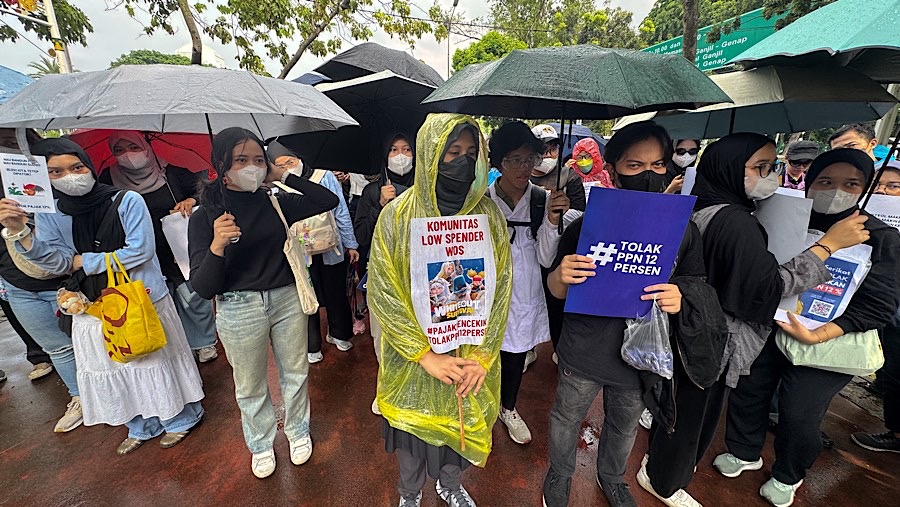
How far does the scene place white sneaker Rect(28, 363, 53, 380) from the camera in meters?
3.32

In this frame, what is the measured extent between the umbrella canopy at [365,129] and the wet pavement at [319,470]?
1985 mm

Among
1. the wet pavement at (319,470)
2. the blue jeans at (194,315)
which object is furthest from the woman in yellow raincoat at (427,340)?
the blue jeans at (194,315)

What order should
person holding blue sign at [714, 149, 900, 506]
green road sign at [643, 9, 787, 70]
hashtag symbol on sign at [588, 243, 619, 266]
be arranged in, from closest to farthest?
hashtag symbol on sign at [588, 243, 619, 266]
person holding blue sign at [714, 149, 900, 506]
green road sign at [643, 9, 787, 70]

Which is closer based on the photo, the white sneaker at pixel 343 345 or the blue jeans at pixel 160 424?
the blue jeans at pixel 160 424

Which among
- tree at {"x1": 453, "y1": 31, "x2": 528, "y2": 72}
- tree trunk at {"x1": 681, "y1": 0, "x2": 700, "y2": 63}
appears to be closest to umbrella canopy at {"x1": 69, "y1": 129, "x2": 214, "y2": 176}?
tree trunk at {"x1": 681, "y1": 0, "x2": 700, "y2": 63}

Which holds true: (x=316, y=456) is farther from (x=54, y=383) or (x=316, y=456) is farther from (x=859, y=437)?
(x=859, y=437)

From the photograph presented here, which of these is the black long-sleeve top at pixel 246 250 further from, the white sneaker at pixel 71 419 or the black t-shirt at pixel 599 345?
the white sneaker at pixel 71 419

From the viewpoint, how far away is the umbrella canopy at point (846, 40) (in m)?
1.31

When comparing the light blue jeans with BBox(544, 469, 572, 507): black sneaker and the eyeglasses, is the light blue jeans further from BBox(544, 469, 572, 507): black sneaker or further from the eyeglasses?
BBox(544, 469, 572, 507): black sneaker

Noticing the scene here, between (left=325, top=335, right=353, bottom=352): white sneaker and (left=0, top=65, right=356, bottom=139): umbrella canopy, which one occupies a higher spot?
(left=0, top=65, right=356, bottom=139): umbrella canopy

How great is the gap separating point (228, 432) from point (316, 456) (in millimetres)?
739

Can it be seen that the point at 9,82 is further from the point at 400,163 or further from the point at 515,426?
the point at 515,426

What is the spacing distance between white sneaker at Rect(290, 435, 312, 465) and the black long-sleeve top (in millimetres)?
1107

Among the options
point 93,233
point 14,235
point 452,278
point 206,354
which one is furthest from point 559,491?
point 206,354
